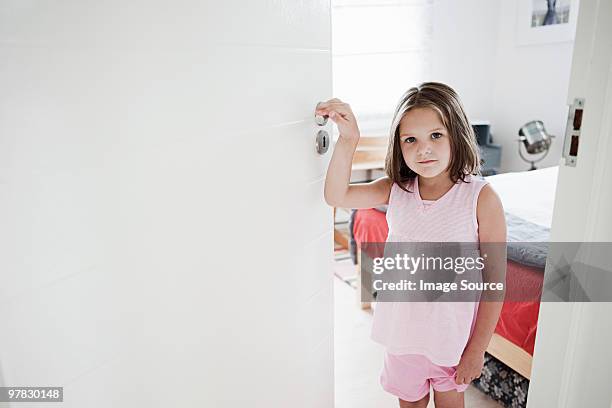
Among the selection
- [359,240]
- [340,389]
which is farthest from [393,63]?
[340,389]

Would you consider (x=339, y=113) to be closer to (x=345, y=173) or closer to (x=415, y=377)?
(x=345, y=173)

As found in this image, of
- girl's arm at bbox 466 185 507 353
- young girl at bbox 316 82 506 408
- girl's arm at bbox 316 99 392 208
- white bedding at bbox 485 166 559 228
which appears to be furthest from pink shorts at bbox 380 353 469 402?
white bedding at bbox 485 166 559 228

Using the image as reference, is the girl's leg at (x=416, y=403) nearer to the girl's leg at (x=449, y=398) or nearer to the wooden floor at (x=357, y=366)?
the girl's leg at (x=449, y=398)

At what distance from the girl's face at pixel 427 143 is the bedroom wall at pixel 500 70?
303 centimetres

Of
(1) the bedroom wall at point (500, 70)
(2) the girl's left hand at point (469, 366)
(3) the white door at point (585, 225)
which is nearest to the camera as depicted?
(3) the white door at point (585, 225)

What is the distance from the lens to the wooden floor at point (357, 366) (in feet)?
5.95

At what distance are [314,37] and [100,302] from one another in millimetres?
706

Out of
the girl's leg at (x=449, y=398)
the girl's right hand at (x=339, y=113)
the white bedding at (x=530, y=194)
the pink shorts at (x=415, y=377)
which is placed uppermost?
the girl's right hand at (x=339, y=113)

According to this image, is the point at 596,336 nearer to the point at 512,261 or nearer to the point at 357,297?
the point at 512,261

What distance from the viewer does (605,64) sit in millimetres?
795

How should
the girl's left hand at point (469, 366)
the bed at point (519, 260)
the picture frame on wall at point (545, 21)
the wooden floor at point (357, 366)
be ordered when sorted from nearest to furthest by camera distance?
the girl's left hand at point (469, 366) < the bed at point (519, 260) < the wooden floor at point (357, 366) < the picture frame on wall at point (545, 21)

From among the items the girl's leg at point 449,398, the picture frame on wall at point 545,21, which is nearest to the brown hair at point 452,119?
the girl's leg at point 449,398

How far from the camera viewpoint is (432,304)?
4.02 feet

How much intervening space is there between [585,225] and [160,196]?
2.51 feet
